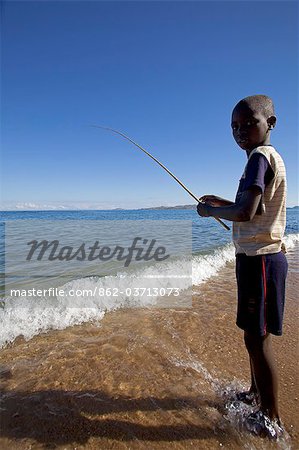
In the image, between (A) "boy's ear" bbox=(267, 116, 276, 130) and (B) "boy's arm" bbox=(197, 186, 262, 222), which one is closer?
(B) "boy's arm" bbox=(197, 186, 262, 222)

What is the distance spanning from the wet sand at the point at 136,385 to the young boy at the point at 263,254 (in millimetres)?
484

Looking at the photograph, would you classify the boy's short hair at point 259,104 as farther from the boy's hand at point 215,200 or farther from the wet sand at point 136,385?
the wet sand at point 136,385

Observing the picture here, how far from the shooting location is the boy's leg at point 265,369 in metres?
1.82

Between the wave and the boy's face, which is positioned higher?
the boy's face

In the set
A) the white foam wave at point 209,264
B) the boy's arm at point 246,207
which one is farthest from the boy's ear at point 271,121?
the white foam wave at point 209,264

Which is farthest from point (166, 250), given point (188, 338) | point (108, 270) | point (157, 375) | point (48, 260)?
point (157, 375)

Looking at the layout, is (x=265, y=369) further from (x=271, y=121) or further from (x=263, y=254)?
(x=271, y=121)

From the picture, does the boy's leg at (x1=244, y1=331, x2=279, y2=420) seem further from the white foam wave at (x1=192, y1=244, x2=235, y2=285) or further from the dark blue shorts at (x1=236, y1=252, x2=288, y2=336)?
the white foam wave at (x1=192, y1=244, x2=235, y2=285)

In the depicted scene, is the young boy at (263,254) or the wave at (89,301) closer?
the young boy at (263,254)

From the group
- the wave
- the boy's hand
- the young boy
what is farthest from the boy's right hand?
the wave

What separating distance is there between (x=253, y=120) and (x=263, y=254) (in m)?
0.91

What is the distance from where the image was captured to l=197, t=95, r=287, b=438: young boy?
1.76m

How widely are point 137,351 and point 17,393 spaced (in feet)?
4.20

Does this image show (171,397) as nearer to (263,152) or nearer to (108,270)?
(263,152)
